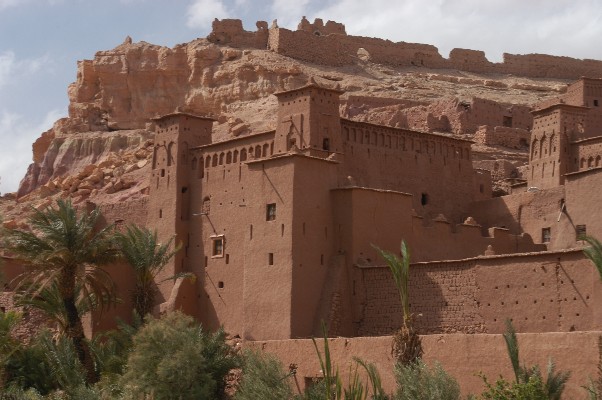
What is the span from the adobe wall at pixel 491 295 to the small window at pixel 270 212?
8.67ft

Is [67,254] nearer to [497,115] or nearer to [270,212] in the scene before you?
[270,212]

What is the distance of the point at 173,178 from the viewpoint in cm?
3659

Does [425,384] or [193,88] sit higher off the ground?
[193,88]

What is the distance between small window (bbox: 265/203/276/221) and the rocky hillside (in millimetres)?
16402

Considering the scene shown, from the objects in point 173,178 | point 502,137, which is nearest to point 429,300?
point 173,178

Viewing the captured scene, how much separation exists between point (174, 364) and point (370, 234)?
7244 millimetres

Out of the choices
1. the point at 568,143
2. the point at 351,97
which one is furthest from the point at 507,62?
the point at 568,143

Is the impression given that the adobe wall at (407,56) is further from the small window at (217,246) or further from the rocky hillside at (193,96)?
the small window at (217,246)

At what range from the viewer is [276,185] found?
100ft

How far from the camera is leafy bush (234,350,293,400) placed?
23922 millimetres

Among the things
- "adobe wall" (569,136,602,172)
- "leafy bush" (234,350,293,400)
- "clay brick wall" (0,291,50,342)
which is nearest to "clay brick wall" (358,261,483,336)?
"leafy bush" (234,350,293,400)

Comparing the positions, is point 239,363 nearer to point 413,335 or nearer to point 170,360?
point 170,360

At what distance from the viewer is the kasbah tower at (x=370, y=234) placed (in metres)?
25.8

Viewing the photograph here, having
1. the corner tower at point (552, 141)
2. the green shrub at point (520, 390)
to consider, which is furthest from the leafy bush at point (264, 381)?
the corner tower at point (552, 141)
